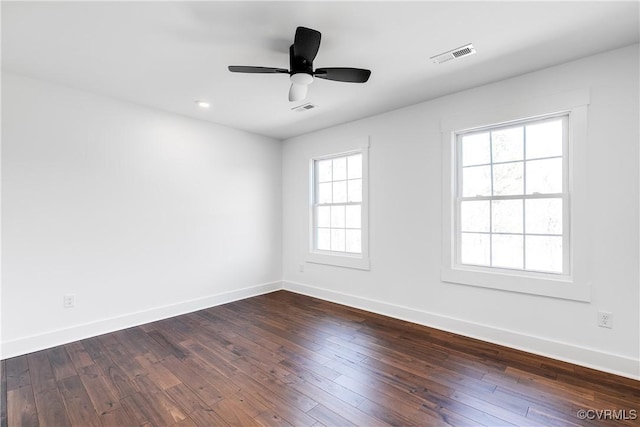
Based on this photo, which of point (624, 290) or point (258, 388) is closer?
point (258, 388)

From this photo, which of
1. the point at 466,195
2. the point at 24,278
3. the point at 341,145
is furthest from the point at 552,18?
the point at 24,278

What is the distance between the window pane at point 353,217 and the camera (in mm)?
4277

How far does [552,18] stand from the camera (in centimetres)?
201

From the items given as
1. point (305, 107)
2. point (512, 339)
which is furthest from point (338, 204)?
point (512, 339)

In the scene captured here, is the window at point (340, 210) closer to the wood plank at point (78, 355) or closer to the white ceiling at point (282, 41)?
the white ceiling at point (282, 41)

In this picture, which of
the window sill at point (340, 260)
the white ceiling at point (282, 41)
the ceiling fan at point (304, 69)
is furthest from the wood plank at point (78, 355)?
the window sill at point (340, 260)

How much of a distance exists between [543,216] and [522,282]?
2.12 ft

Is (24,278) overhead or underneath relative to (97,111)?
underneath

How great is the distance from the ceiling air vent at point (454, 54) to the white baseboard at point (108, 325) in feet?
12.7

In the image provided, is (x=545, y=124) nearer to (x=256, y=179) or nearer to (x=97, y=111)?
(x=256, y=179)

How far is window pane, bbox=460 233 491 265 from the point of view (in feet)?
10.3

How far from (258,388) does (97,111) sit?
10.6ft

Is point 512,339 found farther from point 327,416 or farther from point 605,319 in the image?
point 327,416

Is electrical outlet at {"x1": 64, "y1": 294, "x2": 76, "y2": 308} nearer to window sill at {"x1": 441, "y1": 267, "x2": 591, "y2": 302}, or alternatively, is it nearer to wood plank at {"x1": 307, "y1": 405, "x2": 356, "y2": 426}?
wood plank at {"x1": 307, "y1": 405, "x2": 356, "y2": 426}
